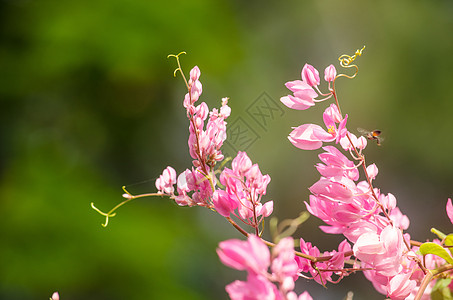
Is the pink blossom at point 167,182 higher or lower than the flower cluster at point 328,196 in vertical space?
higher

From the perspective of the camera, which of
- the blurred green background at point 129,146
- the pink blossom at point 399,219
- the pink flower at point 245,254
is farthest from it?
the blurred green background at point 129,146

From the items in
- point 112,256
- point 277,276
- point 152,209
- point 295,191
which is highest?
point 295,191

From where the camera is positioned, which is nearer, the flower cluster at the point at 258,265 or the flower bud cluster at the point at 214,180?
the flower cluster at the point at 258,265

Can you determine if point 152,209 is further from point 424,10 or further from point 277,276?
point 424,10

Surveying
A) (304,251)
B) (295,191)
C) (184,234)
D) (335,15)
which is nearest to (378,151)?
(295,191)

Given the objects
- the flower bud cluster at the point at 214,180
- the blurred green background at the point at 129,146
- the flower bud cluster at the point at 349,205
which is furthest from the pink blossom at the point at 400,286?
the blurred green background at the point at 129,146

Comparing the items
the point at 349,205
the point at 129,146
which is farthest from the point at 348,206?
the point at 129,146

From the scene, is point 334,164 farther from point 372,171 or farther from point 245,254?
point 245,254

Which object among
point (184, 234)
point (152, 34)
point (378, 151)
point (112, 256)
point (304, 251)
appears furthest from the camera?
point (378, 151)

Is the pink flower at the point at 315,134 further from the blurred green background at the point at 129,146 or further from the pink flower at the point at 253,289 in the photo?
the blurred green background at the point at 129,146
